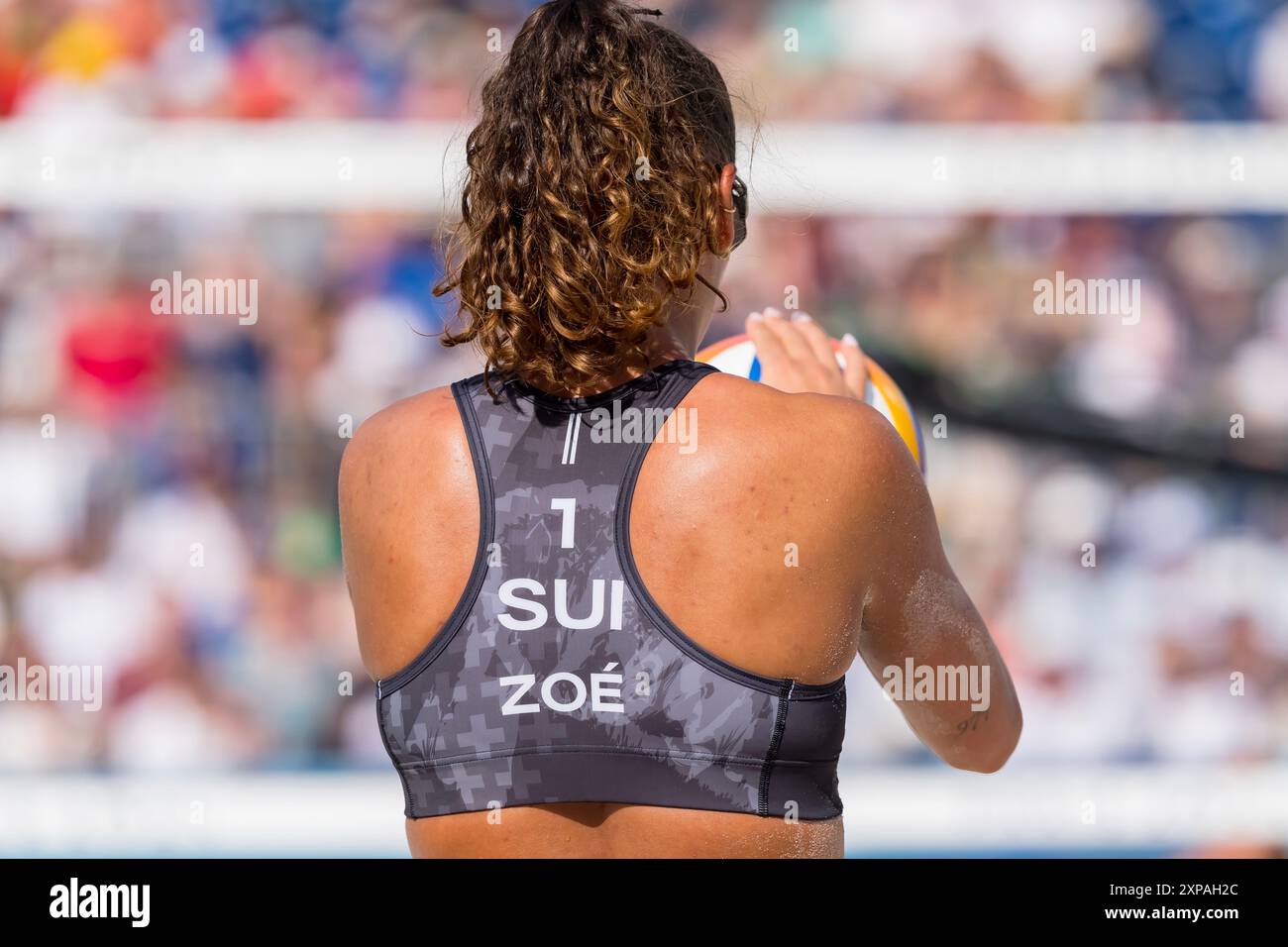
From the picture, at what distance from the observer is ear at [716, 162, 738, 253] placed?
1.08 m

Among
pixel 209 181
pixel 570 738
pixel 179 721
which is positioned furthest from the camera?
pixel 209 181

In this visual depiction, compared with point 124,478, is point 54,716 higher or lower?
lower

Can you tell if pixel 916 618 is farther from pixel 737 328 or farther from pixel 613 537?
pixel 737 328

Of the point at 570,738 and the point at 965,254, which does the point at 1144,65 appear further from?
the point at 570,738

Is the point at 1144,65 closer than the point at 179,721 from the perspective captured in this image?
No

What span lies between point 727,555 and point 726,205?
13.2 inches

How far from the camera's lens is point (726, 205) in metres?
1.08

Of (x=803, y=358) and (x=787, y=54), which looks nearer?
(x=803, y=358)

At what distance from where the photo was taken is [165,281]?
3809mm

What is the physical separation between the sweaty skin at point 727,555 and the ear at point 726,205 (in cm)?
10

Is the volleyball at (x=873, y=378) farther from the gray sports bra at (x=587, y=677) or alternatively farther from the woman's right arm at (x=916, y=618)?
the gray sports bra at (x=587, y=677)

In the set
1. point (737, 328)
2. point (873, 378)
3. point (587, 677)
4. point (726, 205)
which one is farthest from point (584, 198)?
point (737, 328)

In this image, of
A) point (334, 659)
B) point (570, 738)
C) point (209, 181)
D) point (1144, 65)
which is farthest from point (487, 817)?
point (1144, 65)

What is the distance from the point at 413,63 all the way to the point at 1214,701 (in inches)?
129
